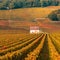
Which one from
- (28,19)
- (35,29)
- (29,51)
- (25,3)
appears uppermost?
(29,51)

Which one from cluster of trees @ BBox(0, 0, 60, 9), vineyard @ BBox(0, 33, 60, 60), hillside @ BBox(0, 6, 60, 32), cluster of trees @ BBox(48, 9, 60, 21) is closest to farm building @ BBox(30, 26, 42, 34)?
hillside @ BBox(0, 6, 60, 32)

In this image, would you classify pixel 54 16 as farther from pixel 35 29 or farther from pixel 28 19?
pixel 35 29

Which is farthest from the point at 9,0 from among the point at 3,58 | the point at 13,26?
the point at 3,58

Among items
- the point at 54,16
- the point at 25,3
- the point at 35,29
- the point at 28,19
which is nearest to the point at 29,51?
the point at 35,29

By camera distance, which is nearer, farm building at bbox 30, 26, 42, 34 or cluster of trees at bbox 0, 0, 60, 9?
farm building at bbox 30, 26, 42, 34

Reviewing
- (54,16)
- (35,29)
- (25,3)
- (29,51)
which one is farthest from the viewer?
(25,3)

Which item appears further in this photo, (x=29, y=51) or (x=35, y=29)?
(x=35, y=29)

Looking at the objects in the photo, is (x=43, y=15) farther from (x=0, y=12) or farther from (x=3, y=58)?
(x=3, y=58)

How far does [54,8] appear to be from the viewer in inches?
5079

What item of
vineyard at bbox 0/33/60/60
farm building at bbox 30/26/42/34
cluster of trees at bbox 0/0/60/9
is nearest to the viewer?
vineyard at bbox 0/33/60/60

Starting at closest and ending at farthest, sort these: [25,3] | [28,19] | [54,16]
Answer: [28,19] → [54,16] → [25,3]

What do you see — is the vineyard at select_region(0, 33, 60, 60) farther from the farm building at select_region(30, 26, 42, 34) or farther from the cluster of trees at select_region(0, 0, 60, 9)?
the cluster of trees at select_region(0, 0, 60, 9)

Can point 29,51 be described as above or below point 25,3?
above

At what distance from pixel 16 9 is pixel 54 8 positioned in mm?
16150
